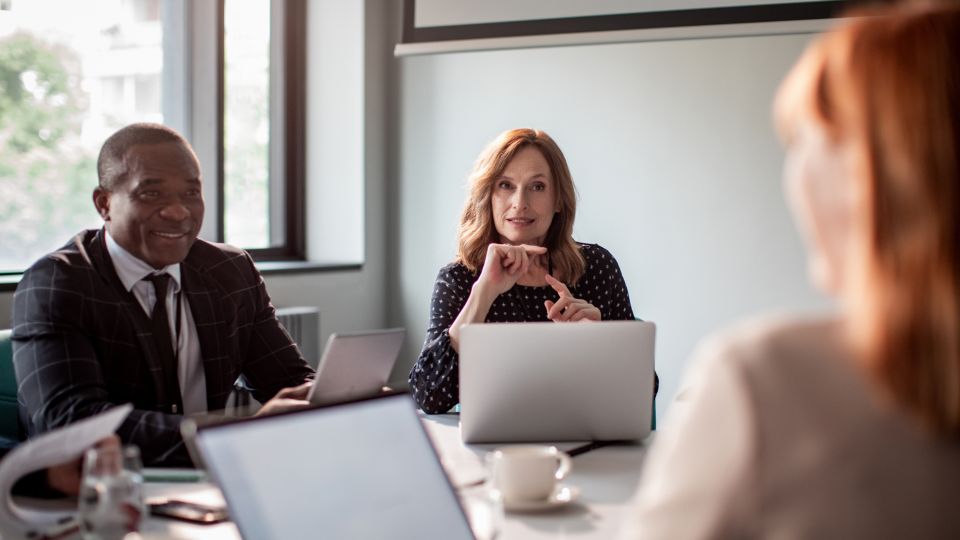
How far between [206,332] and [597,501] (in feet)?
3.54

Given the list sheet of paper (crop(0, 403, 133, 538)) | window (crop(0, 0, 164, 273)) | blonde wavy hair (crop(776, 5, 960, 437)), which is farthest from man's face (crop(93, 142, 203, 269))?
blonde wavy hair (crop(776, 5, 960, 437))

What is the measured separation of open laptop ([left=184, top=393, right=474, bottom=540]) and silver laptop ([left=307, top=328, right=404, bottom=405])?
1.37ft

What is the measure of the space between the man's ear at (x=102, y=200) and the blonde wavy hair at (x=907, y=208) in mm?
1861

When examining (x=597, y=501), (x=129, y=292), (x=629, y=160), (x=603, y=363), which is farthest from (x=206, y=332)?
(x=629, y=160)

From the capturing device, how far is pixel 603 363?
183cm

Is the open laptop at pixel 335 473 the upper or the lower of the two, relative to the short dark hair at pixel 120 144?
lower

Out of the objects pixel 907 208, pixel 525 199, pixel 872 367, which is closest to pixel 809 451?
pixel 872 367

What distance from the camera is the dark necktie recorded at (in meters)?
2.19

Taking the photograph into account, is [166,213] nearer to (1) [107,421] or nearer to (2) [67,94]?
(1) [107,421]

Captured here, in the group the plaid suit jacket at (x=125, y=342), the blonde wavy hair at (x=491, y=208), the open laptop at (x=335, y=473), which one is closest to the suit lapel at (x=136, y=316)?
the plaid suit jacket at (x=125, y=342)

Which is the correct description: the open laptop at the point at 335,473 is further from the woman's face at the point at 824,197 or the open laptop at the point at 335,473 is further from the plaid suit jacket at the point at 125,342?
the plaid suit jacket at the point at 125,342

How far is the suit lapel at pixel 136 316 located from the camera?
2.13m

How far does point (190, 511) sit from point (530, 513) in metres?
0.47

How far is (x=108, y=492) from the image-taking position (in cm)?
121
